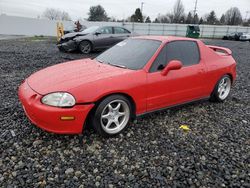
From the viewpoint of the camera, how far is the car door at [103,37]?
34.9ft

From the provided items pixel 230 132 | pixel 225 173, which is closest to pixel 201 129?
pixel 230 132

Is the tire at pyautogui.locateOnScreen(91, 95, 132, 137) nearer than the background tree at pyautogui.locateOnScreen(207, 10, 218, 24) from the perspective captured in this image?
Yes

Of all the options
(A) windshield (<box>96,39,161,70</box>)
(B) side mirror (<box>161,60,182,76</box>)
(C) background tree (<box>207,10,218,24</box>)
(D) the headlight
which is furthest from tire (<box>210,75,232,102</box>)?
(C) background tree (<box>207,10,218,24</box>)

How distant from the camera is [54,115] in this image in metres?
2.65

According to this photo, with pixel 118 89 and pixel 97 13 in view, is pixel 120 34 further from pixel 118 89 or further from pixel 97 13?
pixel 97 13

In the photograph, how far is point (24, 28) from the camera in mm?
27844

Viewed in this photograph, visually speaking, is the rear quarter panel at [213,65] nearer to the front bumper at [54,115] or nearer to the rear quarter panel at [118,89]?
the rear quarter panel at [118,89]

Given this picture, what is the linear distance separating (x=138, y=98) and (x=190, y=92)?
1189 mm

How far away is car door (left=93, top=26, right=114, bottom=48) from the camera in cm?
1064

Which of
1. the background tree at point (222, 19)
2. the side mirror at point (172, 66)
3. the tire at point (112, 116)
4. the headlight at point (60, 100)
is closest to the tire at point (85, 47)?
the side mirror at point (172, 66)

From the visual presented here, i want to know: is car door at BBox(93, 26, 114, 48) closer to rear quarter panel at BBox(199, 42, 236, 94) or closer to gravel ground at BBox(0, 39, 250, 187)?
rear quarter panel at BBox(199, 42, 236, 94)

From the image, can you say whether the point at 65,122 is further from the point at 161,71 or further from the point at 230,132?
the point at 230,132

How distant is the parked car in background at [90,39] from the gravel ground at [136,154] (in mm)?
6910

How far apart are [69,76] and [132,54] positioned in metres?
1.13
